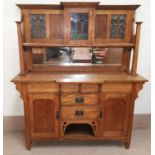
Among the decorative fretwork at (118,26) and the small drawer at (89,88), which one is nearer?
the small drawer at (89,88)

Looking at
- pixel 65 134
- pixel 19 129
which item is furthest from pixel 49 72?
pixel 19 129

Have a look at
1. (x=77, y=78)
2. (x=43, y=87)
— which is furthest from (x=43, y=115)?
(x=77, y=78)

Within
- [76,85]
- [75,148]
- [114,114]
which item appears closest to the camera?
[76,85]

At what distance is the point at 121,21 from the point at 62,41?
0.73m

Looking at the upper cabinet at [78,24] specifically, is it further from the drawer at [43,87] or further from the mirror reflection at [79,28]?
the drawer at [43,87]

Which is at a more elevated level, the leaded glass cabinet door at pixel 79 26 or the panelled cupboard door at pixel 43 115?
the leaded glass cabinet door at pixel 79 26

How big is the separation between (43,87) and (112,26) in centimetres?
107

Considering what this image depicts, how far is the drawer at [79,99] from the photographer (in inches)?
81.5

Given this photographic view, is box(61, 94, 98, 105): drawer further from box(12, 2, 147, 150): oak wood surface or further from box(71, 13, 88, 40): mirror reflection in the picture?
box(71, 13, 88, 40): mirror reflection

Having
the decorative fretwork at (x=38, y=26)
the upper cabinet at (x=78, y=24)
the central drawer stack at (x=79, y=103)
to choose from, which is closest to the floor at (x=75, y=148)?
the central drawer stack at (x=79, y=103)

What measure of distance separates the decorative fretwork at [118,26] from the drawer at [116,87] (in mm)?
601

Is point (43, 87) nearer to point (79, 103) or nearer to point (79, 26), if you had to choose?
point (79, 103)

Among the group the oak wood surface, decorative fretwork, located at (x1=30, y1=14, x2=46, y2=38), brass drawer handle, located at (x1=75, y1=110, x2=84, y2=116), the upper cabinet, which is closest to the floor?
the oak wood surface

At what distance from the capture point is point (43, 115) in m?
2.14
